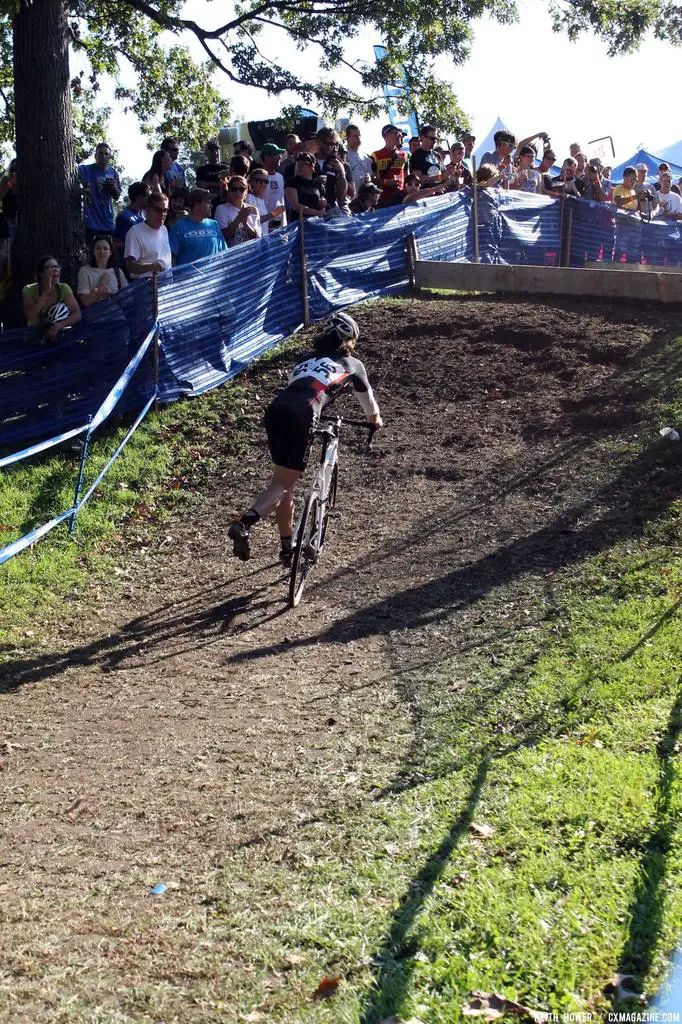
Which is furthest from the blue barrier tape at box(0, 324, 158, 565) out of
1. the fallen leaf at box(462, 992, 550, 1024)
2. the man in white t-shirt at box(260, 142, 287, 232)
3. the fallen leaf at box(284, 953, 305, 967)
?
the fallen leaf at box(462, 992, 550, 1024)

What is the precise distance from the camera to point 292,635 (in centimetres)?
805

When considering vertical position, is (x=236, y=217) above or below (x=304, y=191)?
below

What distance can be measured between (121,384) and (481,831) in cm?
717

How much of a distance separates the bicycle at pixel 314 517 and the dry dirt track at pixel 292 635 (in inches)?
9.6

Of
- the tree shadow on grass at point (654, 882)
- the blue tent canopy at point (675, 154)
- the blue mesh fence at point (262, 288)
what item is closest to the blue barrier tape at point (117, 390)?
the blue mesh fence at point (262, 288)

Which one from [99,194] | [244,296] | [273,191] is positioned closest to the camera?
[244,296]

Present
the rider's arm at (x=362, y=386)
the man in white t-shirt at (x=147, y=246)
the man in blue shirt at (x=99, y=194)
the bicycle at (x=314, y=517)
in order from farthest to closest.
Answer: the man in blue shirt at (x=99, y=194), the man in white t-shirt at (x=147, y=246), the rider's arm at (x=362, y=386), the bicycle at (x=314, y=517)

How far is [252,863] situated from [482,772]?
133 cm

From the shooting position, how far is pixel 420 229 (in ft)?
56.1

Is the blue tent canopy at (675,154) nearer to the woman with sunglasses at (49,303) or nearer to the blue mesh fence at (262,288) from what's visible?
the blue mesh fence at (262,288)

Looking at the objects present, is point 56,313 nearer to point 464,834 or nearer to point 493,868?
point 464,834

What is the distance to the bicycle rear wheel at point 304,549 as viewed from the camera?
839 cm

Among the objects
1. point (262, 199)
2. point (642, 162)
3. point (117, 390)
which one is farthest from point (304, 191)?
point (642, 162)

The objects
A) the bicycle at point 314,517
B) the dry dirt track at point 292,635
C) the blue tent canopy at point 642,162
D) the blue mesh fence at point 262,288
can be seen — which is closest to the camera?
the dry dirt track at point 292,635
